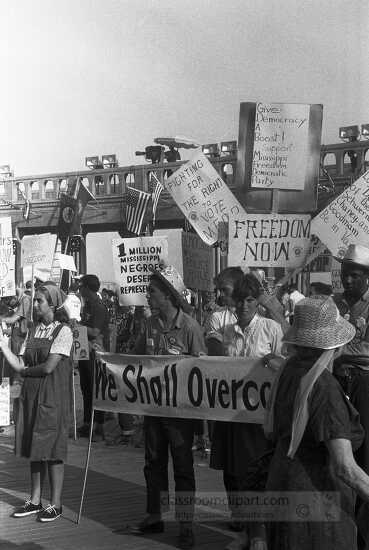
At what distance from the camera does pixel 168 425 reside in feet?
23.8

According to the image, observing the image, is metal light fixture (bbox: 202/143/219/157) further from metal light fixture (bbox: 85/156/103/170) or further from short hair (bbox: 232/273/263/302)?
short hair (bbox: 232/273/263/302)

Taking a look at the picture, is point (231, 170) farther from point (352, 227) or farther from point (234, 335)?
point (234, 335)

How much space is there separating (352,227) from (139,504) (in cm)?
355

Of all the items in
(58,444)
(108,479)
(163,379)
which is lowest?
(108,479)

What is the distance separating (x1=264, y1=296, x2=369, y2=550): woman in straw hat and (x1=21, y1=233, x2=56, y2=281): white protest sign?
11.9m

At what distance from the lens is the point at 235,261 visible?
10.4m

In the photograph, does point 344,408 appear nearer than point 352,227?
Yes

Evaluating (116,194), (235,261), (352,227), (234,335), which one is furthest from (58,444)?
(116,194)

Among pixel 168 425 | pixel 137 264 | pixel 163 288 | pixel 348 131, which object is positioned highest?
pixel 348 131

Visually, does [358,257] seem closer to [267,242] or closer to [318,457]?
[318,457]

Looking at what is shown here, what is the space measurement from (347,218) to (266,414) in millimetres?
6042

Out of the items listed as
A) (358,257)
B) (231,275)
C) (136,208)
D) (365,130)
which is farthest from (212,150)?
(358,257)

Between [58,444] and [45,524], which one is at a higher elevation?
[58,444]

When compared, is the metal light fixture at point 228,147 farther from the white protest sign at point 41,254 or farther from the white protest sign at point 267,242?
the white protest sign at point 267,242
